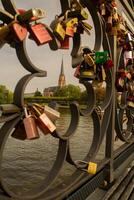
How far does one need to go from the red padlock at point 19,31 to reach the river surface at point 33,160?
62cm

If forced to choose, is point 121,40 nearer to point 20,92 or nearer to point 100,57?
point 100,57

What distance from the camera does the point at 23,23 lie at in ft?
2.93

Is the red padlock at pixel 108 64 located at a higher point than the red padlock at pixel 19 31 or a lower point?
lower

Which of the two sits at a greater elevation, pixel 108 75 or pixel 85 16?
pixel 85 16

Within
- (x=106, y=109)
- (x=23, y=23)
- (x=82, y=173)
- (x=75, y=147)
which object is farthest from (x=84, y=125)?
(x=23, y=23)

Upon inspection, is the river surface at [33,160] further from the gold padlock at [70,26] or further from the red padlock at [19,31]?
the red padlock at [19,31]

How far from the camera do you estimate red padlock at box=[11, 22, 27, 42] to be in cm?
84

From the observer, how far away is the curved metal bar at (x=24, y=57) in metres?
0.91

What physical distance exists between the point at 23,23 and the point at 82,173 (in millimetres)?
757

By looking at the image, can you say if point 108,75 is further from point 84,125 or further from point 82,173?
point 84,125

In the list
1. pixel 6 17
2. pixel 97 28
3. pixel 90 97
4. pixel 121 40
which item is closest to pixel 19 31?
pixel 6 17

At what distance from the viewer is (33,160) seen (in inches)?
82.9

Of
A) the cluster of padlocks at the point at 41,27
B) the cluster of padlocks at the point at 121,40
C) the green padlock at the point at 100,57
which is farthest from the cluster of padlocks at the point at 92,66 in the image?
the cluster of padlocks at the point at 121,40

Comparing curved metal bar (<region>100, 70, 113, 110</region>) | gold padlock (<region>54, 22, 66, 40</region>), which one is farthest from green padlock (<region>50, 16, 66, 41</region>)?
curved metal bar (<region>100, 70, 113, 110</region>)
